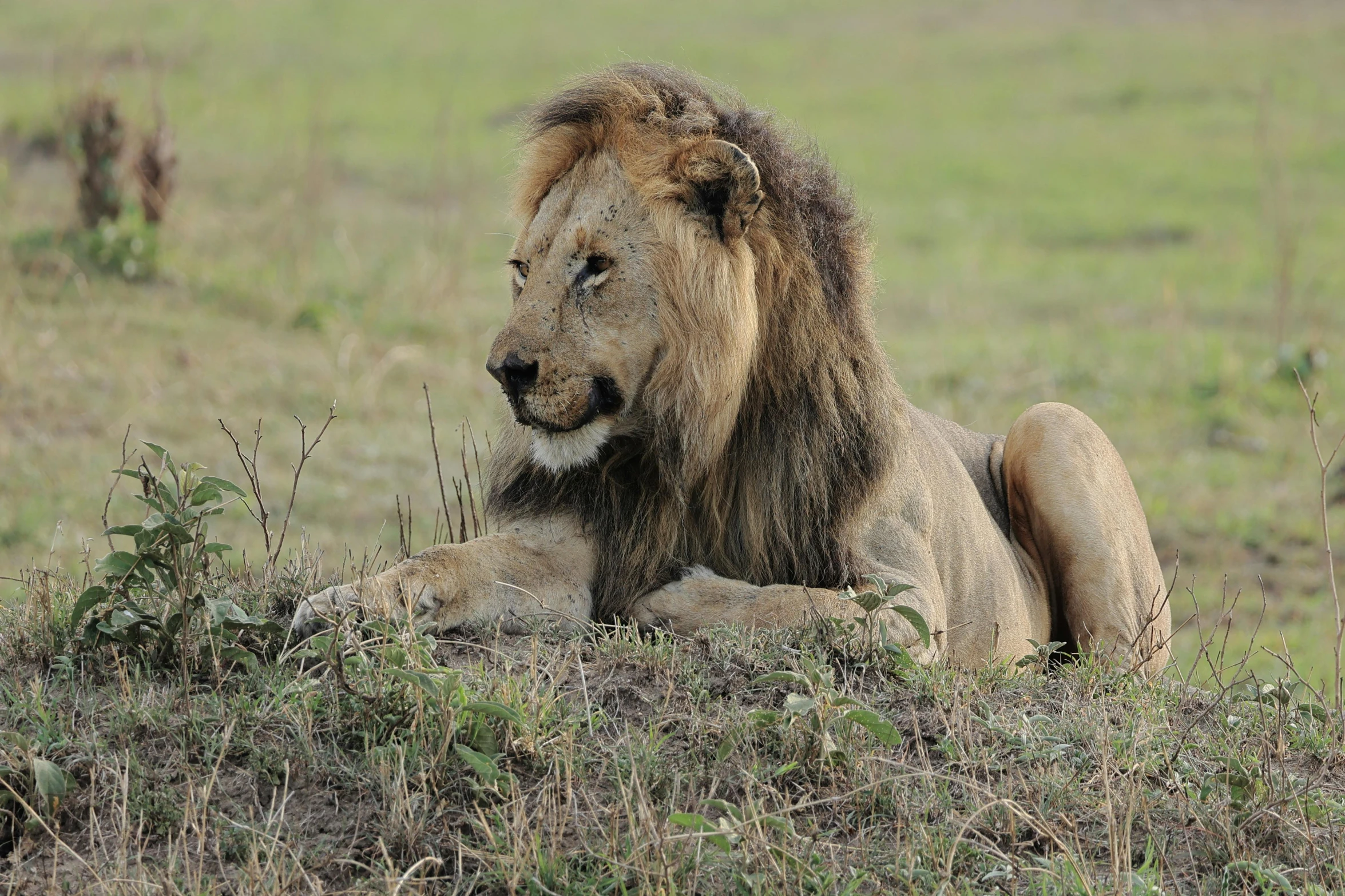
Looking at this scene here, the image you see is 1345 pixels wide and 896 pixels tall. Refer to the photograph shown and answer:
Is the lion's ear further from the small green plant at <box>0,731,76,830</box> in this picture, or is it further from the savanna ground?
the small green plant at <box>0,731,76,830</box>

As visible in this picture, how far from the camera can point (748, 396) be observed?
3.73 metres

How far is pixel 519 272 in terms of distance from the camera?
375cm

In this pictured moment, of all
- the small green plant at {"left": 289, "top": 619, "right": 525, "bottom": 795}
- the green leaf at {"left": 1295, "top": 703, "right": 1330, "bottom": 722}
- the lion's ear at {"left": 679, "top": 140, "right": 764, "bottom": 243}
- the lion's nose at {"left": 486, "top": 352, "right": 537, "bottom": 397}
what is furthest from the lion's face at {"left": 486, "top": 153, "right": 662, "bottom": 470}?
the green leaf at {"left": 1295, "top": 703, "right": 1330, "bottom": 722}

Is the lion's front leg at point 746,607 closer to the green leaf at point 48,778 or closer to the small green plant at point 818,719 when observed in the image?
the small green plant at point 818,719

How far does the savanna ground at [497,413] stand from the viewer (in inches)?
112

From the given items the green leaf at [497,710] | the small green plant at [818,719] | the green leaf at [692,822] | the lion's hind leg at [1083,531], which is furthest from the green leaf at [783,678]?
the lion's hind leg at [1083,531]

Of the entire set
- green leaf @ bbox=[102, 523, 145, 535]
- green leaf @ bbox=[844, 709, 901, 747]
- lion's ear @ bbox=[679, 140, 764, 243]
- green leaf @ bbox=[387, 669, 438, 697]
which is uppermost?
lion's ear @ bbox=[679, 140, 764, 243]

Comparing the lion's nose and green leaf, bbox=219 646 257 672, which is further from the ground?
the lion's nose

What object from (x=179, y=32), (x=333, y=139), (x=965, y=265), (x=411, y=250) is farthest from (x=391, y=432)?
(x=179, y=32)

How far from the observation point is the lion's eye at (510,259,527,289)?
3701 mm

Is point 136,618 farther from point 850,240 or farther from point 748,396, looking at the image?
point 850,240

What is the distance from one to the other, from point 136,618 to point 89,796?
0.51 m

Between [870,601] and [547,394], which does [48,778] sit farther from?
[870,601]

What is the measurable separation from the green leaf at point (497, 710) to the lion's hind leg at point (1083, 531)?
2.31 metres
